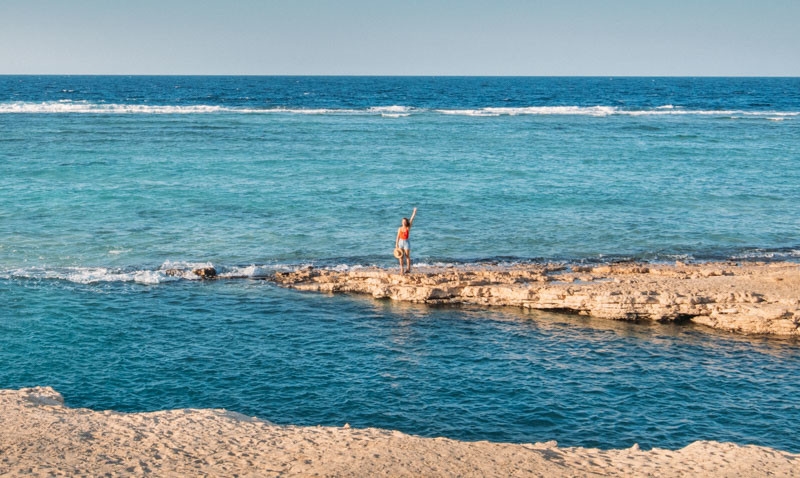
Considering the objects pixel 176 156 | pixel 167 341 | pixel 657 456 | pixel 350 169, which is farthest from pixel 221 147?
pixel 657 456

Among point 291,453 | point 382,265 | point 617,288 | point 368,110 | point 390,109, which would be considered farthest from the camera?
point 390,109

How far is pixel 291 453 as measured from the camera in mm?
11258

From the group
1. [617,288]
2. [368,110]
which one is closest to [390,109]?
[368,110]

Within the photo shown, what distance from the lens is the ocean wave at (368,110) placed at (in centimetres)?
7469

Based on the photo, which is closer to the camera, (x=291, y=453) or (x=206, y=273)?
(x=291, y=453)

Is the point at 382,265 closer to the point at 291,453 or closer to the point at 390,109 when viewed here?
the point at 291,453

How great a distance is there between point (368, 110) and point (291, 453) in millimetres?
71408

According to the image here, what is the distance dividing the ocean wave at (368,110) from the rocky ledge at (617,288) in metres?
52.3

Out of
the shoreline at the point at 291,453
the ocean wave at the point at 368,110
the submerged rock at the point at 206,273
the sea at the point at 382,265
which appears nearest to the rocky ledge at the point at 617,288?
the sea at the point at 382,265

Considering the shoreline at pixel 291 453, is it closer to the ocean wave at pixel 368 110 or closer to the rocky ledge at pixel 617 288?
the rocky ledge at pixel 617 288

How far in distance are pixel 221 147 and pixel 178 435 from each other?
127ft

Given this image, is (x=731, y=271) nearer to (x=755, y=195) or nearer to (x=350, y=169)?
(x=755, y=195)

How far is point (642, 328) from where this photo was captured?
18391mm

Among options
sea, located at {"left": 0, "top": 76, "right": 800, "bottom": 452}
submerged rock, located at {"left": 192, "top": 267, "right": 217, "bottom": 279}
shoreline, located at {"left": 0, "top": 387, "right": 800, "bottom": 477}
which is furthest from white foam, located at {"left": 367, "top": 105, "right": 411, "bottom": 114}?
shoreline, located at {"left": 0, "top": 387, "right": 800, "bottom": 477}
